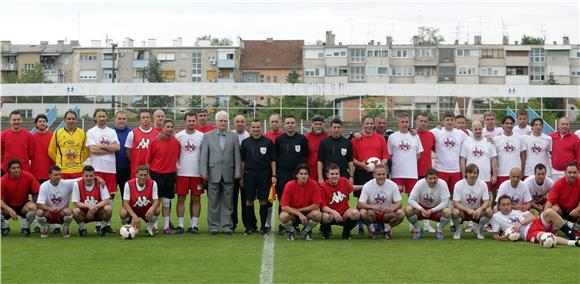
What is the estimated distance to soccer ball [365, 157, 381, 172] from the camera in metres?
13.9

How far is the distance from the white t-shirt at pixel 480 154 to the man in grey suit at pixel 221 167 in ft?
11.8

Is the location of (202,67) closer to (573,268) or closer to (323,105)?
(323,105)

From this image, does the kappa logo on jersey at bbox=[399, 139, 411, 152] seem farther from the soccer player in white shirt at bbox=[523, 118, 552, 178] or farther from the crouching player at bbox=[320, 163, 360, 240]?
the soccer player in white shirt at bbox=[523, 118, 552, 178]

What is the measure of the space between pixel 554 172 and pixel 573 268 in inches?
208

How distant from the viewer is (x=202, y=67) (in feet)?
322

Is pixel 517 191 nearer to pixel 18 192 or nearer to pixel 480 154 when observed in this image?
pixel 480 154

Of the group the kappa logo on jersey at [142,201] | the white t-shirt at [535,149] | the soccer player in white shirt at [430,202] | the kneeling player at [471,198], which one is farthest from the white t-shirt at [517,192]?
the kappa logo on jersey at [142,201]

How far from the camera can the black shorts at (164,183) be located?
1392 cm

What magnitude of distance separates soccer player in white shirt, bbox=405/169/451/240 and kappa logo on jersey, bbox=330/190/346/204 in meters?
0.94

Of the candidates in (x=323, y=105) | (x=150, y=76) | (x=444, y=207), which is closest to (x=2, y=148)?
(x=444, y=207)

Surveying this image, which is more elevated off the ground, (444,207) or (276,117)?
(276,117)

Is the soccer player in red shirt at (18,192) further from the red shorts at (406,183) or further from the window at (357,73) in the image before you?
the window at (357,73)

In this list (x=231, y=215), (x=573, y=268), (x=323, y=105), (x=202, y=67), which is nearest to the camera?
(x=573, y=268)

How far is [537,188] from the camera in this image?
46.3 feet
